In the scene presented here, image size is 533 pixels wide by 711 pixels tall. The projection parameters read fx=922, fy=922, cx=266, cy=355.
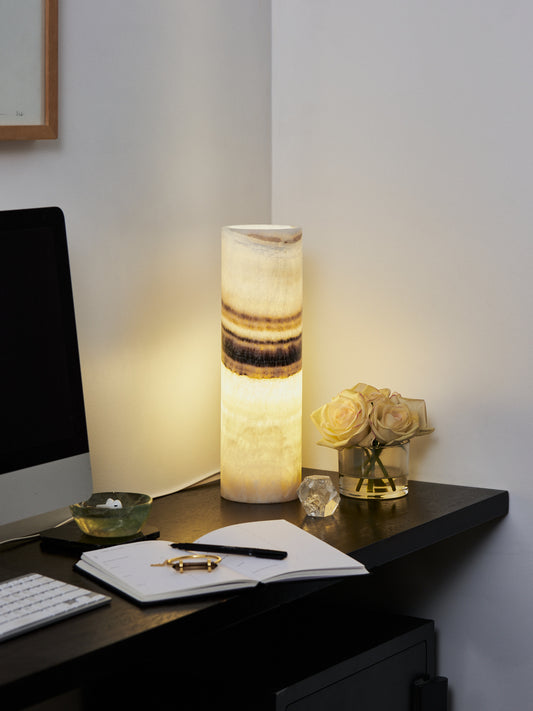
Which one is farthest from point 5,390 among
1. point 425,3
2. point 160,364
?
point 425,3

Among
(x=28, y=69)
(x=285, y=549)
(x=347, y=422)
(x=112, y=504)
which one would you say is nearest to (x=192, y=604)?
(x=285, y=549)

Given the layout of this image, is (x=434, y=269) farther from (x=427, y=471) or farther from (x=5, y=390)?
(x=5, y=390)

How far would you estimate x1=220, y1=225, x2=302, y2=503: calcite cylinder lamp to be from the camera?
1.48 meters

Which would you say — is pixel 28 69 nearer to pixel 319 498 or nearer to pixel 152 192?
pixel 152 192

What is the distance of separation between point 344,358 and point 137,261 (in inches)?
17.6

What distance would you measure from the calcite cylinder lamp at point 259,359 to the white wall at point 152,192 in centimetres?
15

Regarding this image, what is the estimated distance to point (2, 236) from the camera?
1.16 metres

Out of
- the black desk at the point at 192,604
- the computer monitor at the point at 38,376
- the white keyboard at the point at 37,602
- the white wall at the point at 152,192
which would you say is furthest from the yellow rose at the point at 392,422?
the white keyboard at the point at 37,602

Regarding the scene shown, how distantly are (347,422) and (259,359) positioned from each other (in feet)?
0.57

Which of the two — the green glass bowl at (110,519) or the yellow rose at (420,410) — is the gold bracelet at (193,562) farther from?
the yellow rose at (420,410)

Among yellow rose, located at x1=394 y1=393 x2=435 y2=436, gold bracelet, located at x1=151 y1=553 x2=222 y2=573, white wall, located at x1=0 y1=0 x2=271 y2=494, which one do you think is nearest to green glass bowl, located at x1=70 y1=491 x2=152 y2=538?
gold bracelet, located at x1=151 y1=553 x2=222 y2=573

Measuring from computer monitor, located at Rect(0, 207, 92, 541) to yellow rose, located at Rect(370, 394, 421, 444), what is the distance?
1.58 ft

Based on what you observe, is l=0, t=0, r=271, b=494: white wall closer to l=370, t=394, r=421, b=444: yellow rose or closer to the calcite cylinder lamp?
the calcite cylinder lamp

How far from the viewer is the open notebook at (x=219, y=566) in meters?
1.03
